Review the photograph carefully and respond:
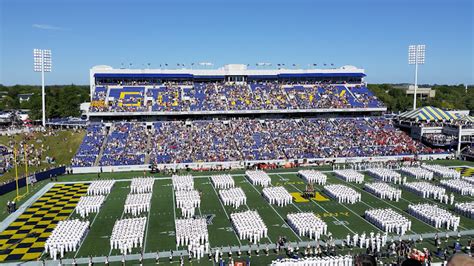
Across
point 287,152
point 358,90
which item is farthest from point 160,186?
point 358,90

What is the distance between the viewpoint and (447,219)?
21.3 m

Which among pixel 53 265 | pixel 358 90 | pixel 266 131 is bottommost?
pixel 53 265

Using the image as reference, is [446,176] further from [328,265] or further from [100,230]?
[100,230]

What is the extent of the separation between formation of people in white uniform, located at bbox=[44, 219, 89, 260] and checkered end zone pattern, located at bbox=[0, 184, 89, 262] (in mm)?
893

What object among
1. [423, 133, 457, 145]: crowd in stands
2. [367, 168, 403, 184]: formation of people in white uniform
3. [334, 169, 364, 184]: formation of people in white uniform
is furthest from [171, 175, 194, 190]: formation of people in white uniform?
[423, 133, 457, 145]: crowd in stands

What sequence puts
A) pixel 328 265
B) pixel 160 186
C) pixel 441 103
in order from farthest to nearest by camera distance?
pixel 441 103, pixel 160 186, pixel 328 265

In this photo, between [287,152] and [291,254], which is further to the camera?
[287,152]

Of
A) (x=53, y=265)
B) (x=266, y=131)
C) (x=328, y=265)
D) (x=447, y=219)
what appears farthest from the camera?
(x=266, y=131)

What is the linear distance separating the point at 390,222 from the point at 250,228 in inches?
297

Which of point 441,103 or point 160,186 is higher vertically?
point 441,103

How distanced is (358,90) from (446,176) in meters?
Result: 25.9

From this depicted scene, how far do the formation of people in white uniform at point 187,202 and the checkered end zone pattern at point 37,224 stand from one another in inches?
274

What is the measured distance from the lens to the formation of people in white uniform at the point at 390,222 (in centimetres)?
2048

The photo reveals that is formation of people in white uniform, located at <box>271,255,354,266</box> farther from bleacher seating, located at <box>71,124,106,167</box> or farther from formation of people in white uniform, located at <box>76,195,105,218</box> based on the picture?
bleacher seating, located at <box>71,124,106,167</box>
